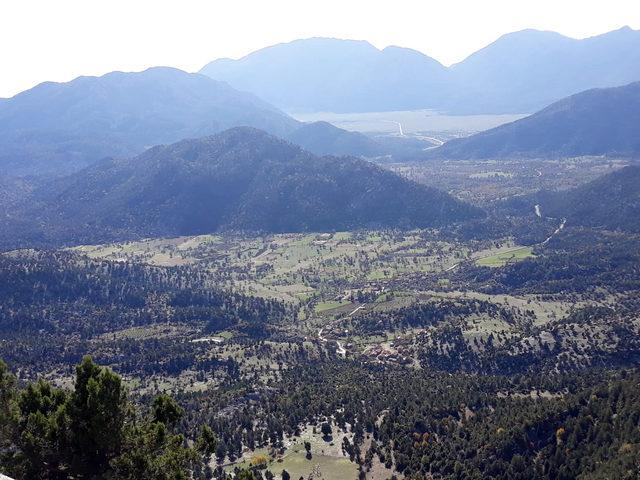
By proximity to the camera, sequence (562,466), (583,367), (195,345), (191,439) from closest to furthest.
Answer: (562,466)
(191,439)
(583,367)
(195,345)

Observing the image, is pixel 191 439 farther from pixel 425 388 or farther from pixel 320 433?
pixel 425 388

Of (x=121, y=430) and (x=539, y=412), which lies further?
(x=539, y=412)

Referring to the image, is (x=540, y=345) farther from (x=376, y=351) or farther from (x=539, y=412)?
(x=539, y=412)

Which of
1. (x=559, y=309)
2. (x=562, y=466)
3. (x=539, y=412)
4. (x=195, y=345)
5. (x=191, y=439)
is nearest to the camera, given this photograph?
(x=562, y=466)

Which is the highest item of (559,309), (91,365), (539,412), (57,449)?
(91,365)

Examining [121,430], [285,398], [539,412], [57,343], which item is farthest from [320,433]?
[57,343]

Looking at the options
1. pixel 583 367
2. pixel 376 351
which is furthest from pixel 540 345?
pixel 376 351

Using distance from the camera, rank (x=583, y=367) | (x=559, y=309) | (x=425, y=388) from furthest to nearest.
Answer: (x=559, y=309) → (x=583, y=367) → (x=425, y=388)

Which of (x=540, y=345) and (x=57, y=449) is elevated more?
(x=57, y=449)

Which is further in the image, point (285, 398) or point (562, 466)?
point (285, 398)
